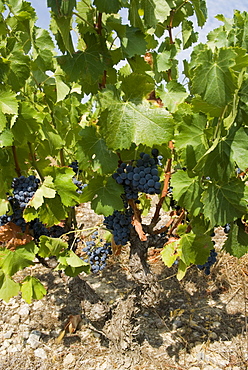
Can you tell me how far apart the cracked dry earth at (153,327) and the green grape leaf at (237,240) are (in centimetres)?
84

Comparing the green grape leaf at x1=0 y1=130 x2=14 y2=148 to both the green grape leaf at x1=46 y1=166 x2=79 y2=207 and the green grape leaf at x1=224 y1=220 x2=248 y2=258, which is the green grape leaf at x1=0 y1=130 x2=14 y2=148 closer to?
the green grape leaf at x1=46 y1=166 x2=79 y2=207

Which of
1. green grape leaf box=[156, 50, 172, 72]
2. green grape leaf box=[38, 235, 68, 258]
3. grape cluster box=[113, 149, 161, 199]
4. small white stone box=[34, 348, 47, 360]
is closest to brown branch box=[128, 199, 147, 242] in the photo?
grape cluster box=[113, 149, 161, 199]

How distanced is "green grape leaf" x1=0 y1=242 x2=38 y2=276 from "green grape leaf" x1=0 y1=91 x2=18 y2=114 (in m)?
0.90

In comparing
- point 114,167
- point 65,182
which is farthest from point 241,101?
point 65,182

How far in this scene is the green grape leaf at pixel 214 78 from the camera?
147 cm

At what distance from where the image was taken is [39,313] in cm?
307

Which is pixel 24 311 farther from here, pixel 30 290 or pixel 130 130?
pixel 130 130

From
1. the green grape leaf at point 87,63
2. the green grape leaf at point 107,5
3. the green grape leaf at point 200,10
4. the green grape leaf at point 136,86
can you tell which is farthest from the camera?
the green grape leaf at point 200,10

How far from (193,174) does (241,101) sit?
0.52 meters

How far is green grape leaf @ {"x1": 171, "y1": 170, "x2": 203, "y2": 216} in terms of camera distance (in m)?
1.96

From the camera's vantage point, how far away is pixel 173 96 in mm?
2354

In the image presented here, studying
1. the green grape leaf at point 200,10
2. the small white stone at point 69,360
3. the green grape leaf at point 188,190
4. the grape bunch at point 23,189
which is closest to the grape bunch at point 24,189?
the grape bunch at point 23,189

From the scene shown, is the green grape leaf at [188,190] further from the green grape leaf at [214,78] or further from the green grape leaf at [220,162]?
the green grape leaf at [214,78]

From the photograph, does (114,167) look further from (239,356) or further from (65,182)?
(239,356)
